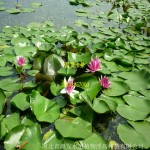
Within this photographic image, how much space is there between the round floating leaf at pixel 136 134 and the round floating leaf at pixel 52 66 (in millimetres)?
777

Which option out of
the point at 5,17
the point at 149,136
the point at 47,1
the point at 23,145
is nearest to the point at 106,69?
the point at 149,136

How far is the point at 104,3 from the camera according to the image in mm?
4988

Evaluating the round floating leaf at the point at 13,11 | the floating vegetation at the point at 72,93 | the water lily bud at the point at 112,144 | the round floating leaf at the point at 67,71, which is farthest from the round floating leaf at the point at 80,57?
the round floating leaf at the point at 13,11

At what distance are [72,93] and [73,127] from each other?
341 millimetres

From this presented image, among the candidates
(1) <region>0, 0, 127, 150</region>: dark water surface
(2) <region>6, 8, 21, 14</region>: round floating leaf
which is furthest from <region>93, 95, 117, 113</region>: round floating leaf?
(2) <region>6, 8, 21, 14</region>: round floating leaf

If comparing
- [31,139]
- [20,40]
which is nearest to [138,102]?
[31,139]

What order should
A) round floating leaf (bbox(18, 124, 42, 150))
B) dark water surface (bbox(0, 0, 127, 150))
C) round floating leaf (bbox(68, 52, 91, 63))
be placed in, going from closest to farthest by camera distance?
round floating leaf (bbox(18, 124, 42, 150))
round floating leaf (bbox(68, 52, 91, 63))
dark water surface (bbox(0, 0, 127, 150))

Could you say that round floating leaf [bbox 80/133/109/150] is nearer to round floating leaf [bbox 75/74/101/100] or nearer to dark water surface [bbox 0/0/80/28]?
round floating leaf [bbox 75/74/101/100]

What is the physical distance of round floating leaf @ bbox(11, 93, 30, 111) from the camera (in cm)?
177

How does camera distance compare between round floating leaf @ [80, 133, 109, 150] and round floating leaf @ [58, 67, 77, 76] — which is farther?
round floating leaf @ [58, 67, 77, 76]

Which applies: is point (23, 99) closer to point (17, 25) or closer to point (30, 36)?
point (30, 36)

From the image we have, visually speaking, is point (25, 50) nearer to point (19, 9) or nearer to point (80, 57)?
point (80, 57)

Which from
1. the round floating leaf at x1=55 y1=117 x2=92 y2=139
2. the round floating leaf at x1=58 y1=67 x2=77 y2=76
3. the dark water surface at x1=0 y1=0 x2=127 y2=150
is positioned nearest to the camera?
the round floating leaf at x1=55 y1=117 x2=92 y2=139

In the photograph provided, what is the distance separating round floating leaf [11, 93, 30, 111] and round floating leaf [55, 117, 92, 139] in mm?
301
